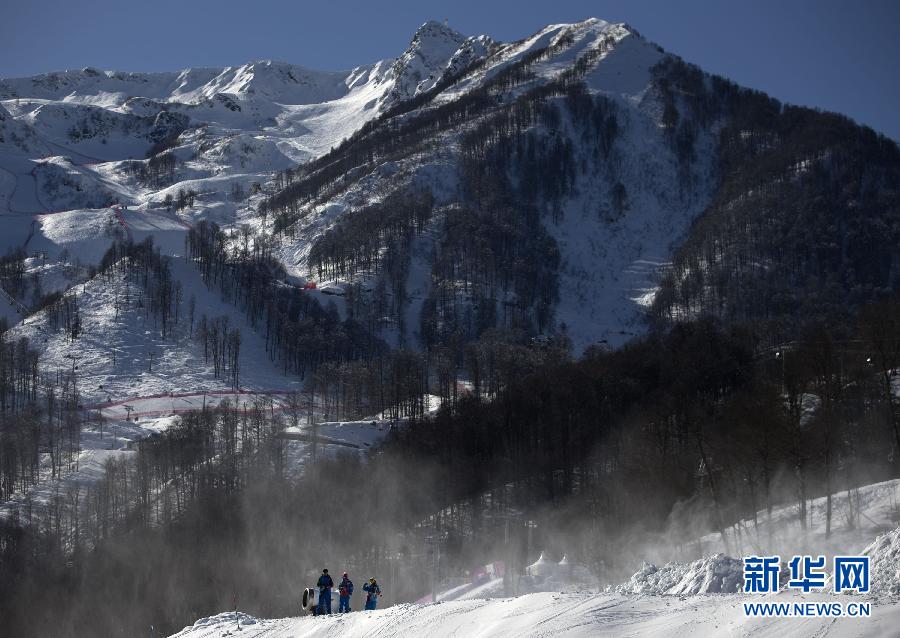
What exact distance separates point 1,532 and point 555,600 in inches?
2963

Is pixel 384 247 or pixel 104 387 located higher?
pixel 384 247

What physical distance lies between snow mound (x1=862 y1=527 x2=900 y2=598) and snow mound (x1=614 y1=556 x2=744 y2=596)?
161 inches

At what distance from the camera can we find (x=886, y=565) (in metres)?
28.7

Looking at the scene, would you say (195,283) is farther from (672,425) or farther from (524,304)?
(672,425)

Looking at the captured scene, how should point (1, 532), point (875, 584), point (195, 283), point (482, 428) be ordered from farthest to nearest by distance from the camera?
point (195, 283) < point (482, 428) < point (1, 532) < point (875, 584)

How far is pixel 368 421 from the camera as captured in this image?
105688 millimetres

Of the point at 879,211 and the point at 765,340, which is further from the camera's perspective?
the point at 879,211

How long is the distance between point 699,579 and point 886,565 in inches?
222

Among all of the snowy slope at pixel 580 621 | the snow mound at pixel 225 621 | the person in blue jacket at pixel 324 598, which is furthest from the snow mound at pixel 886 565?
the snow mound at pixel 225 621

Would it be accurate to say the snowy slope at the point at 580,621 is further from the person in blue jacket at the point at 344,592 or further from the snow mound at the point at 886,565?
the snow mound at the point at 886,565

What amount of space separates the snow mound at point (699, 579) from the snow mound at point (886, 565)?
4089 mm

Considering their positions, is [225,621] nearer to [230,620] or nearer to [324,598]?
[230,620]

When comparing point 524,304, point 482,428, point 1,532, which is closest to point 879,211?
point 524,304

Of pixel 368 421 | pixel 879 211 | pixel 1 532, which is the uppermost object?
pixel 879 211
